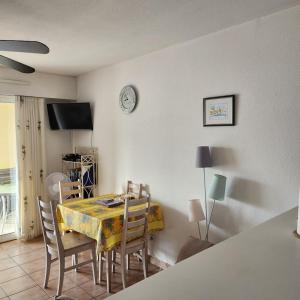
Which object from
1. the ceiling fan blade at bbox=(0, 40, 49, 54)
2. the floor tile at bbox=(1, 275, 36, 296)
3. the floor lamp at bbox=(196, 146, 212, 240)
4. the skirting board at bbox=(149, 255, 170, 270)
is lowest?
the floor tile at bbox=(1, 275, 36, 296)

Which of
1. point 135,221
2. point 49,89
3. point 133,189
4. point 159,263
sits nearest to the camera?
point 135,221

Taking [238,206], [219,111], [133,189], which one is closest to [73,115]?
[133,189]

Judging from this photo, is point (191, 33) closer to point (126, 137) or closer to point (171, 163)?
point (171, 163)

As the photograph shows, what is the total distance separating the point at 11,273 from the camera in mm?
3133

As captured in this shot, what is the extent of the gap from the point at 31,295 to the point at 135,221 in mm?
1222

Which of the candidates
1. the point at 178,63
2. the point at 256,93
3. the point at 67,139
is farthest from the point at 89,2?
the point at 67,139

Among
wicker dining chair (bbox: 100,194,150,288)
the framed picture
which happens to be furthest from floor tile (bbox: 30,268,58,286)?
the framed picture

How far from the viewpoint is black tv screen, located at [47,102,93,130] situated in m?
4.14

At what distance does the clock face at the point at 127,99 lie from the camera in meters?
3.48

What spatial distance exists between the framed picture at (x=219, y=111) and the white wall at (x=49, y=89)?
103 inches

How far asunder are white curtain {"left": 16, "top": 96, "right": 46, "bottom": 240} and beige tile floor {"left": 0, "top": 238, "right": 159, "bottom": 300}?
56 cm

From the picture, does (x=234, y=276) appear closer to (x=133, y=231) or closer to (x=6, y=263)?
(x=133, y=231)

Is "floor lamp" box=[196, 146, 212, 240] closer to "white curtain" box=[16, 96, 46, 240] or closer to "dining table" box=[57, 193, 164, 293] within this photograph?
"dining table" box=[57, 193, 164, 293]

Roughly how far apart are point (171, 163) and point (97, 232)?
106 centimetres
